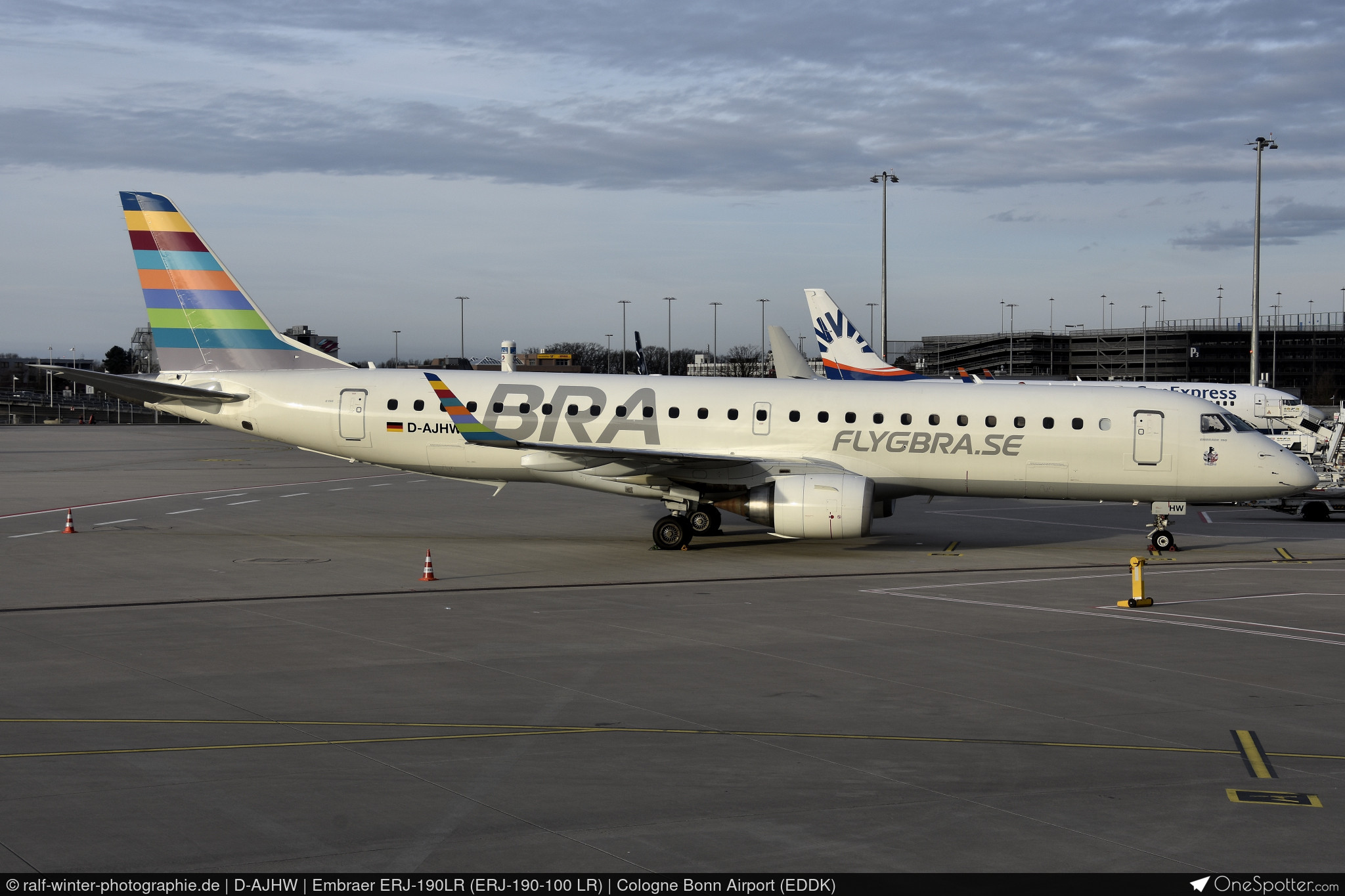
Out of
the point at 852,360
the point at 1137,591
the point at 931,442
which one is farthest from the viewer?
the point at 852,360

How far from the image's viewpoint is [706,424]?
26.4 metres

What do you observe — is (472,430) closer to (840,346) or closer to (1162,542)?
(1162,542)

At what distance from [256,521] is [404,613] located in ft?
45.6

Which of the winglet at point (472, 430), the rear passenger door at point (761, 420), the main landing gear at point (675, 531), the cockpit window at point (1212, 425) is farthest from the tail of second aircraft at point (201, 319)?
the cockpit window at point (1212, 425)

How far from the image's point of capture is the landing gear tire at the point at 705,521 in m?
26.5

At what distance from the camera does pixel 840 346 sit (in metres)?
50.7

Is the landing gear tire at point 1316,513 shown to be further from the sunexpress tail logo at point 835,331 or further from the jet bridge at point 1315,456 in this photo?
the sunexpress tail logo at point 835,331

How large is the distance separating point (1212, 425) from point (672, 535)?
12.2 metres

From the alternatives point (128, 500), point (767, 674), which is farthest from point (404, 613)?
point (128, 500)

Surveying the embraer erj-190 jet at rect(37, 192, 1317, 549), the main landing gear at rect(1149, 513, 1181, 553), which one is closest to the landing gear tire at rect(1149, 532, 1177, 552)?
the main landing gear at rect(1149, 513, 1181, 553)

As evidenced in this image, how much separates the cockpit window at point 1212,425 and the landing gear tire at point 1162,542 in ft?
8.17

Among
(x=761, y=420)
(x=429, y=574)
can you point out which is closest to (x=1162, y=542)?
(x=761, y=420)
